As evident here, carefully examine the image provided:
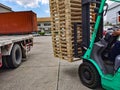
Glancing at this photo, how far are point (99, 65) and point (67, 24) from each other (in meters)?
1.50

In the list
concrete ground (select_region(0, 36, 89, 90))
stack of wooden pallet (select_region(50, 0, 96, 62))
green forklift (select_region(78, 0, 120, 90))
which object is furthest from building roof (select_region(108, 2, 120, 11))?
concrete ground (select_region(0, 36, 89, 90))

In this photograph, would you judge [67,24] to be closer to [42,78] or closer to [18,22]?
[42,78]

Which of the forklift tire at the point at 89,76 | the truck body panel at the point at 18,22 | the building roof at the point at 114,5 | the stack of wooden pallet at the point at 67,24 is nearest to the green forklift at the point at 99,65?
the forklift tire at the point at 89,76

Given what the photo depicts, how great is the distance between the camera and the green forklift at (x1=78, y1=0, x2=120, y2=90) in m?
3.44

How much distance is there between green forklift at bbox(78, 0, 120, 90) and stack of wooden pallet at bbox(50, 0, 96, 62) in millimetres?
723

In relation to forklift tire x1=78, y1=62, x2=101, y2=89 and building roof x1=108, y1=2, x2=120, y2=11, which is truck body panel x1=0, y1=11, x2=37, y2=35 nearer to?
forklift tire x1=78, y1=62, x2=101, y2=89

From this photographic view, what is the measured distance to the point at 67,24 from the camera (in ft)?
14.7

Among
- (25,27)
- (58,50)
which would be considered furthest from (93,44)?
(25,27)

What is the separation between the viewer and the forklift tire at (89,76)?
149 inches

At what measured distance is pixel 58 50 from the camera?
5.18m

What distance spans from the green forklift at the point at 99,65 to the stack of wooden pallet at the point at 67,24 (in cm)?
72

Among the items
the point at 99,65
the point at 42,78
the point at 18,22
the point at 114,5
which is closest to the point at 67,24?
the point at 114,5

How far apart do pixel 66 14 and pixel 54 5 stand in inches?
32.8

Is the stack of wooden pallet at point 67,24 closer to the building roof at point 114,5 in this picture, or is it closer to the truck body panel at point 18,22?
the building roof at point 114,5
